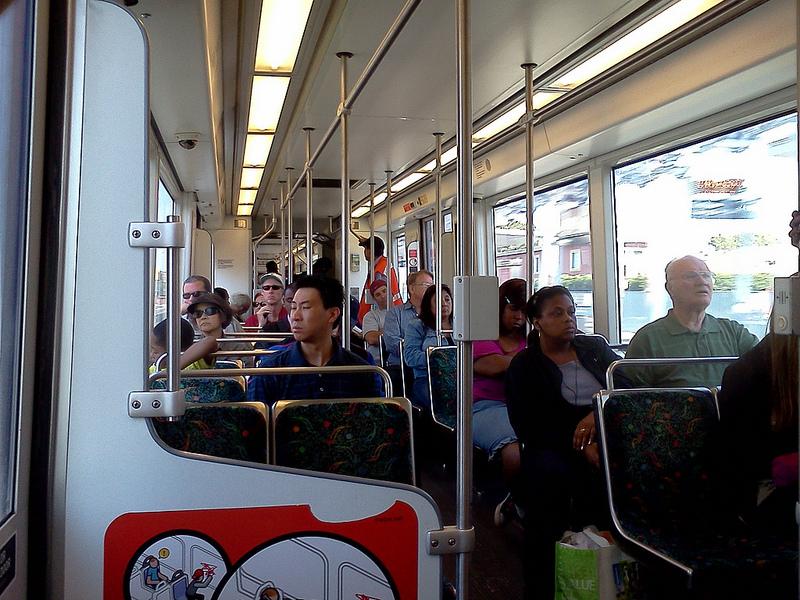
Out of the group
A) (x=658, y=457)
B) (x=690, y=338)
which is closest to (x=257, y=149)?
(x=690, y=338)

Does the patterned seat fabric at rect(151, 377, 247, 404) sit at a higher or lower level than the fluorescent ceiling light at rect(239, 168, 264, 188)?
lower

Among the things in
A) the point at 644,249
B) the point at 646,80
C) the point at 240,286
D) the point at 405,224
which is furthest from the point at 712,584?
the point at 240,286

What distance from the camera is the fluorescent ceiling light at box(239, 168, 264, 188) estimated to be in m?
8.72

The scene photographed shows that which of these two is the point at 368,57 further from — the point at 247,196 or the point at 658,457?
the point at 247,196

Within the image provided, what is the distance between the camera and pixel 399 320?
575 centimetres

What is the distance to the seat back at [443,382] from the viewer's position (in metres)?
4.49

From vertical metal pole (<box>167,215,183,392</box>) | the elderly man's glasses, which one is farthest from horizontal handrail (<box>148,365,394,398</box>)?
the elderly man's glasses

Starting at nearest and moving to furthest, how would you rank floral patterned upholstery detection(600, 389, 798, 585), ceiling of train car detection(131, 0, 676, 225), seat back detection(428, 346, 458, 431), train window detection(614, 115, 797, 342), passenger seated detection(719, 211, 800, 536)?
1. passenger seated detection(719, 211, 800, 536)
2. floral patterned upholstery detection(600, 389, 798, 585)
3. ceiling of train car detection(131, 0, 676, 225)
4. train window detection(614, 115, 797, 342)
5. seat back detection(428, 346, 458, 431)

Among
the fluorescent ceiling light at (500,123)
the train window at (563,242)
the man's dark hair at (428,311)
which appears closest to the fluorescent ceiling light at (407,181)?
the train window at (563,242)

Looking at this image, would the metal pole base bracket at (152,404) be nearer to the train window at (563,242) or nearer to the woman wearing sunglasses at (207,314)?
the woman wearing sunglasses at (207,314)

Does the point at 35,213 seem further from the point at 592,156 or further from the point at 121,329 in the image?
the point at 592,156

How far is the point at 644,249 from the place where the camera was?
530 centimetres

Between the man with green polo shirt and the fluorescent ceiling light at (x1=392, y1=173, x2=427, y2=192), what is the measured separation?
4788 millimetres

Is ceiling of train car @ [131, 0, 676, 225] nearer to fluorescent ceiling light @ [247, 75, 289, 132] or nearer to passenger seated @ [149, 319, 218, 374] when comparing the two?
fluorescent ceiling light @ [247, 75, 289, 132]
